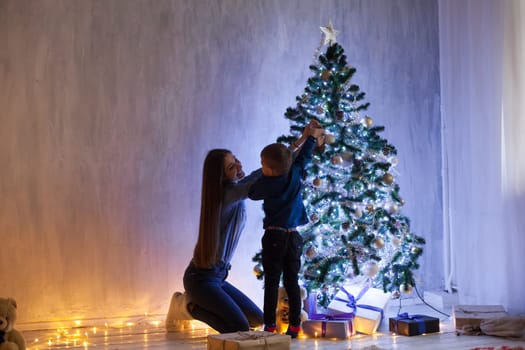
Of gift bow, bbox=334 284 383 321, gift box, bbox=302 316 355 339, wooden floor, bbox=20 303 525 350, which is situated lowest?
wooden floor, bbox=20 303 525 350

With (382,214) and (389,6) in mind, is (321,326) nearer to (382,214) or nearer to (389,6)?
(382,214)

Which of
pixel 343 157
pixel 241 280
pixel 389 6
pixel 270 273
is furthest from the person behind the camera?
pixel 389 6

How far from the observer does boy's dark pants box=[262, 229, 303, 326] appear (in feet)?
13.9

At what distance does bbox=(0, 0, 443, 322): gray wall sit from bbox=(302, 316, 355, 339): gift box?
1058mm

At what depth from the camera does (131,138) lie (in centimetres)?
509

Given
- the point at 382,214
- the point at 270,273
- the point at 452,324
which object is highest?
the point at 382,214

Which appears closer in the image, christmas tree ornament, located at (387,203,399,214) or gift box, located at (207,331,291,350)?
gift box, located at (207,331,291,350)

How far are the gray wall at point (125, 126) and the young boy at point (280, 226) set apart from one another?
1.12 meters

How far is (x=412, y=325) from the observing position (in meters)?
4.46

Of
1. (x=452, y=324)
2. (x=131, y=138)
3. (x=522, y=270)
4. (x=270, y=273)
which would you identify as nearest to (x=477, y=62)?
(x=522, y=270)

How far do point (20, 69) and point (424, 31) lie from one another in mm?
3543

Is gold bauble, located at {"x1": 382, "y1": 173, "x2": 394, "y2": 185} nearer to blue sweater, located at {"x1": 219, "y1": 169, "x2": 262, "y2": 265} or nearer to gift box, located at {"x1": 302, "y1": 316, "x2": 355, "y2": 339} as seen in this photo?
blue sweater, located at {"x1": 219, "y1": 169, "x2": 262, "y2": 265}

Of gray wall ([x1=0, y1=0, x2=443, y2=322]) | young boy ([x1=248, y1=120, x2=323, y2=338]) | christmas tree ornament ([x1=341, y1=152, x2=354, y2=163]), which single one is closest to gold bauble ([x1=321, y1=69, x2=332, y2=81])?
christmas tree ornament ([x1=341, y1=152, x2=354, y2=163])

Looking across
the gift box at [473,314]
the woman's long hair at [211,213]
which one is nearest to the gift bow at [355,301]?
the gift box at [473,314]
